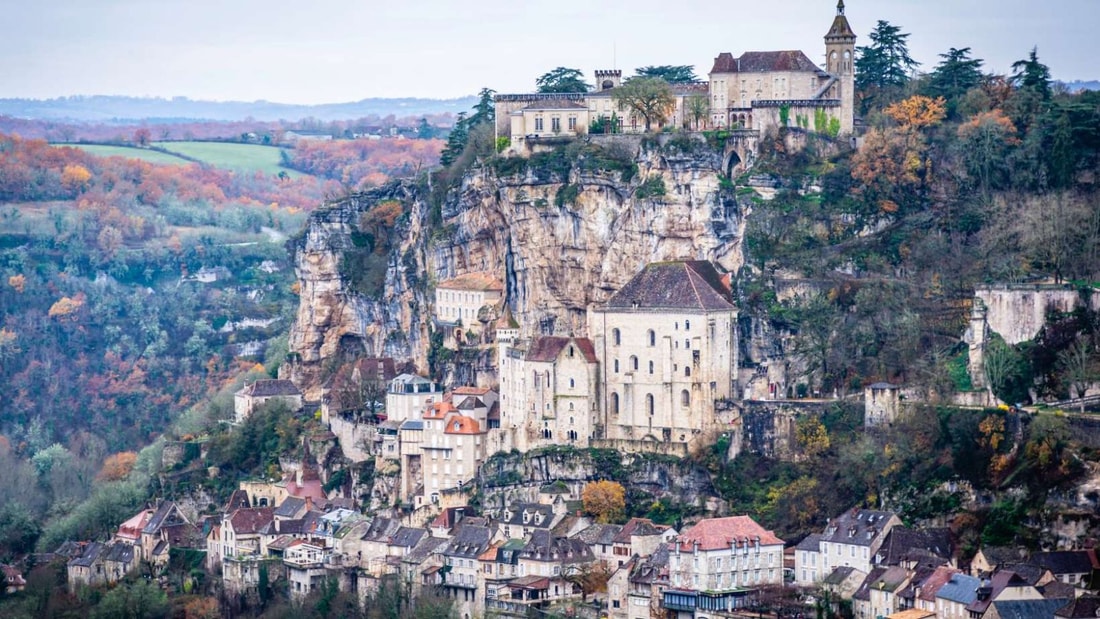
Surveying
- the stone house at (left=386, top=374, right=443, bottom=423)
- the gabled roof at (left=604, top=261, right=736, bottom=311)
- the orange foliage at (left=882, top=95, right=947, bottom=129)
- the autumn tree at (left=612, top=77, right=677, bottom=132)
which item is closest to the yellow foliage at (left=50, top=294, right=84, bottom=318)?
the stone house at (left=386, top=374, right=443, bottom=423)

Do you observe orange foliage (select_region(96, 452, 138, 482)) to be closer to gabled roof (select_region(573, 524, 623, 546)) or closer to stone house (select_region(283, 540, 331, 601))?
stone house (select_region(283, 540, 331, 601))

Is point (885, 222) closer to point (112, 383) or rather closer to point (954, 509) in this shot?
point (954, 509)

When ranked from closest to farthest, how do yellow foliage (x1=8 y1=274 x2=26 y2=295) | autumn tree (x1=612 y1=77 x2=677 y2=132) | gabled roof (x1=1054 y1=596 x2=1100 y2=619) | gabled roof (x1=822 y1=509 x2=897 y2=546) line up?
gabled roof (x1=1054 y1=596 x2=1100 y2=619) → gabled roof (x1=822 y1=509 x2=897 y2=546) → autumn tree (x1=612 y1=77 x2=677 y2=132) → yellow foliage (x1=8 y1=274 x2=26 y2=295)

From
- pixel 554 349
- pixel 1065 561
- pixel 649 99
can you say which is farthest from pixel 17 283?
pixel 1065 561

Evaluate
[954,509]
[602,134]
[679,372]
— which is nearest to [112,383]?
[602,134]

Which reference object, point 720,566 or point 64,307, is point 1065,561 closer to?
point 720,566

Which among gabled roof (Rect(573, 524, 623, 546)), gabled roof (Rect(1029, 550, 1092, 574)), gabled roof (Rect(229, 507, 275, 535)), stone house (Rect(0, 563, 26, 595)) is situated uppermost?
gabled roof (Rect(1029, 550, 1092, 574))

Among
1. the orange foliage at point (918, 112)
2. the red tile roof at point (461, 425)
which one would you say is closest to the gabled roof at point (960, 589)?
the red tile roof at point (461, 425)
